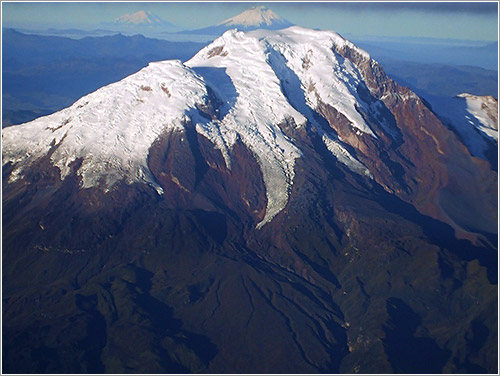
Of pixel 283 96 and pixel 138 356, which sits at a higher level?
pixel 283 96

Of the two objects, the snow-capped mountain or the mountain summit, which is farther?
the snow-capped mountain

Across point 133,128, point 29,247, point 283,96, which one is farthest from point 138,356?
point 283,96

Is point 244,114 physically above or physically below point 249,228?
above

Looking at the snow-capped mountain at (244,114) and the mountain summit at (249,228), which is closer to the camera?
the mountain summit at (249,228)

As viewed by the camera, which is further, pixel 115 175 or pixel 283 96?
pixel 283 96

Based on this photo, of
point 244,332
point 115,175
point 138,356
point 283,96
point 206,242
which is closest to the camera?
point 138,356

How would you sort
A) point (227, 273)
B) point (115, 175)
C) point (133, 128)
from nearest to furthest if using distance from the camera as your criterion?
point (227, 273) → point (115, 175) → point (133, 128)

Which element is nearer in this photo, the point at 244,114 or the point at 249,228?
the point at 249,228

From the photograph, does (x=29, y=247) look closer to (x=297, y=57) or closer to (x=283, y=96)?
(x=283, y=96)
